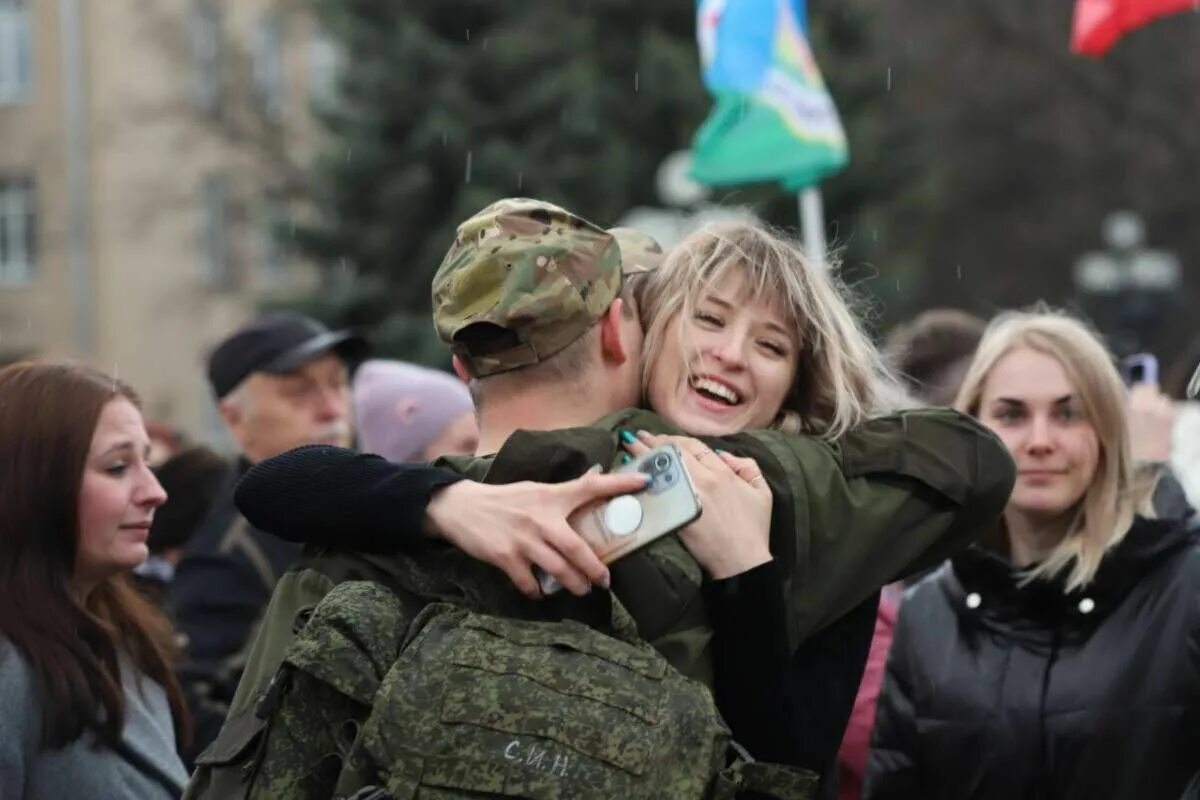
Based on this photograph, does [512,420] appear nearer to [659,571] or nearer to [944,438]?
[659,571]

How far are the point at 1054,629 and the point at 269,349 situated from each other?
282cm

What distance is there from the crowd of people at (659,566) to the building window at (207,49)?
20.1m

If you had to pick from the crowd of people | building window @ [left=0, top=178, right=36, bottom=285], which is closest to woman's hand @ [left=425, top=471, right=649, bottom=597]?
the crowd of people

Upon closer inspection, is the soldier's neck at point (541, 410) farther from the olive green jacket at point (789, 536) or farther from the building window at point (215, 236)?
the building window at point (215, 236)

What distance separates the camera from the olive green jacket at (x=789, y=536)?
2609mm

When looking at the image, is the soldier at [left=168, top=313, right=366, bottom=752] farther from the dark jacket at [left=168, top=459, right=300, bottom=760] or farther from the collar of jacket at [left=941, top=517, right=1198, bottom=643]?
the collar of jacket at [left=941, top=517, right=1198, bottom=643]

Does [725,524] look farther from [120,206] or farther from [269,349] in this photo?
[120,206]

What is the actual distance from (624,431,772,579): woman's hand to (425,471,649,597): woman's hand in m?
0.12

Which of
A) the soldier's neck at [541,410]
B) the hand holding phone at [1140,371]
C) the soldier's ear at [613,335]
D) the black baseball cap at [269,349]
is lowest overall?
the black baseball cap at [269,349]

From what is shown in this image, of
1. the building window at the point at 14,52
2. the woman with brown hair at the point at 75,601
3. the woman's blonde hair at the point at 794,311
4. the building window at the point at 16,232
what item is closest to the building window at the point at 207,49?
the building window at the point at 14,52

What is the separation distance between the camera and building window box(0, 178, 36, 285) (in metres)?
34.8

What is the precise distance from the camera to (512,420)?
2.75 m

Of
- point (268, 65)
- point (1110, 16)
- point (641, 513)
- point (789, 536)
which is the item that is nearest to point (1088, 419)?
point (789, 536)

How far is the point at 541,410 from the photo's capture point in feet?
8.95
